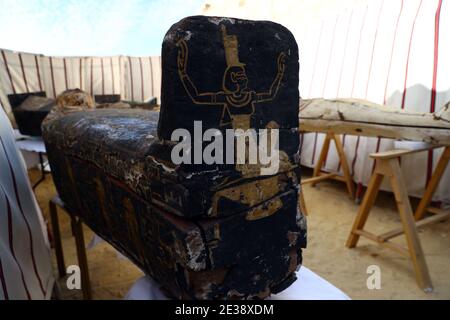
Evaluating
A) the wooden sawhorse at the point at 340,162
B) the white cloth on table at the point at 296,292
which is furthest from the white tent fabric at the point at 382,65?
the white cloth on table at the point at 296,292

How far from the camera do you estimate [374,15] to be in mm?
2877

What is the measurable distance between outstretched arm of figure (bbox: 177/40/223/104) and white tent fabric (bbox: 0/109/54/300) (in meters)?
0.81

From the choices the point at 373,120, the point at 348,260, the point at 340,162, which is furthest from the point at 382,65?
the point at 348,260

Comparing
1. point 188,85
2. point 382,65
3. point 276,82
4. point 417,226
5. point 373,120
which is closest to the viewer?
point 188,85

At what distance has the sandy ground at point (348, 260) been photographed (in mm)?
1772

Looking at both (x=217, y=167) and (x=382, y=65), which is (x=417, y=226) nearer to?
(x=382, y=65)

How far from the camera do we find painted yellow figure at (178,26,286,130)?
24.6 inches

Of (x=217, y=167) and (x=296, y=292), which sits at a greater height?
(x=217, y=167)

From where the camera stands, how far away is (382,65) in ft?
8.97

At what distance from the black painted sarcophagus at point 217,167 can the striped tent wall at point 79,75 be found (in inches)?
144

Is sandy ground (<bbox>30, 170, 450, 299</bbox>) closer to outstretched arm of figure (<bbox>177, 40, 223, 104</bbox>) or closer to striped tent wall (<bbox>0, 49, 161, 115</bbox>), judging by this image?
outstretched arm of figure (<bbox>177, 40, 223, 104</bbox>)

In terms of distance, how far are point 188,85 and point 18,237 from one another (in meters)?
1.00

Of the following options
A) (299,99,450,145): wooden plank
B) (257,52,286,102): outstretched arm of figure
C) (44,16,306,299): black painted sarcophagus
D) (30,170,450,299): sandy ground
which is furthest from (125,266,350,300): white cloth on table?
(299,99,450,145): wooden plank

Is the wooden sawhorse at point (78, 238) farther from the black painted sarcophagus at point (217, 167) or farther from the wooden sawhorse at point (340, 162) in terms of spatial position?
the wooden sawhorse at point (340, 162)
